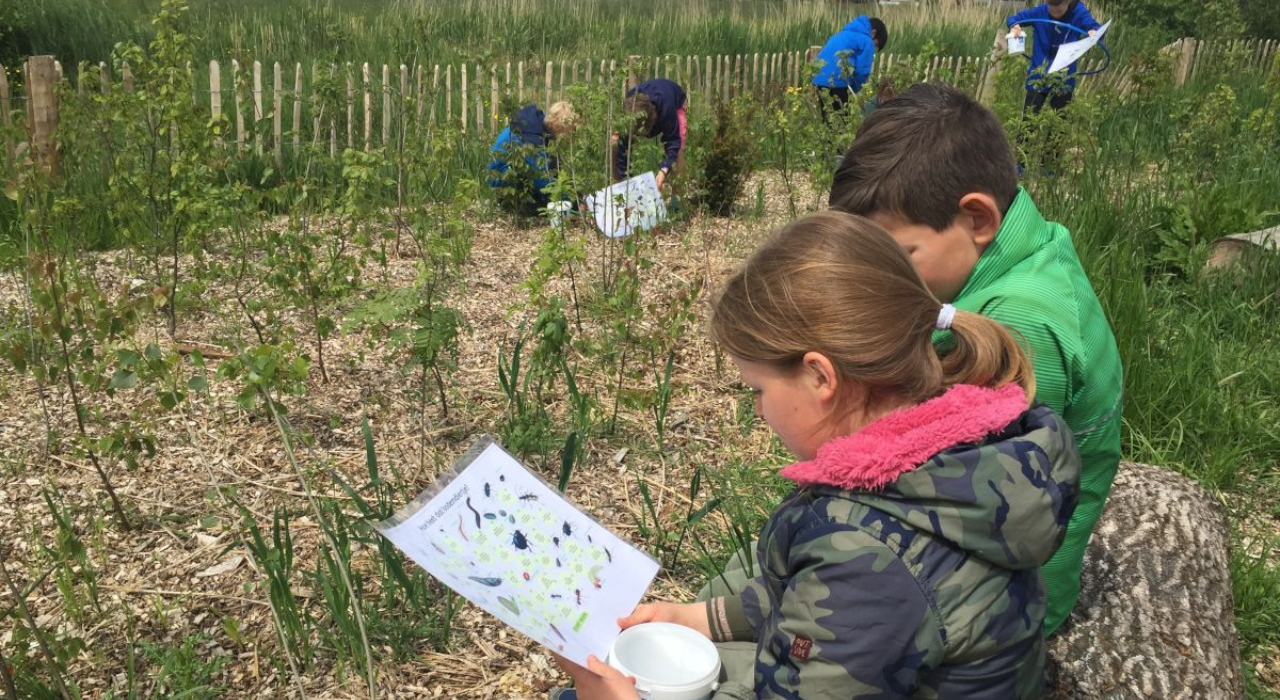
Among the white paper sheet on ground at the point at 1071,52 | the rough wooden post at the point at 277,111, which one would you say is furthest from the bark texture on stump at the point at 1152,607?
the rough wooden post at the point at 277,111

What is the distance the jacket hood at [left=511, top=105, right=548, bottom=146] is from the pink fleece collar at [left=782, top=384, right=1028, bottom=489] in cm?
441

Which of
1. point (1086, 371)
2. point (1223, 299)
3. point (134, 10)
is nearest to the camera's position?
point (1086, 371)

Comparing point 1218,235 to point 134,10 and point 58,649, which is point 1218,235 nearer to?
point 58,649

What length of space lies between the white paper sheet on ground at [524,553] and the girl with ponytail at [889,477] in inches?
14.1

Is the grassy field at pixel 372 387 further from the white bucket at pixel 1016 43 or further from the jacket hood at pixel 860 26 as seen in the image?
the jacket hood at pixel 860 26

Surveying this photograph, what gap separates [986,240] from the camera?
1892mm

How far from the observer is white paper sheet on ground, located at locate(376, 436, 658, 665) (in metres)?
1.51

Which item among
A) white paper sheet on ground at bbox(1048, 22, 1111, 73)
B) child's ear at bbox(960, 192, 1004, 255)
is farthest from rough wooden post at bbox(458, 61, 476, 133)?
child's ear at bbox(960, 192, 1004, 255)

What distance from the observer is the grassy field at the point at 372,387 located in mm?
2152

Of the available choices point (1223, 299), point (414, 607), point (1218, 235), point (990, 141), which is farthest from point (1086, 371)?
point (1218, 235)

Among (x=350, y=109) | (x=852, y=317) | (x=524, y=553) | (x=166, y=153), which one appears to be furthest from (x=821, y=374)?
(x=350, y=109)

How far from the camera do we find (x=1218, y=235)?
15.4 ft

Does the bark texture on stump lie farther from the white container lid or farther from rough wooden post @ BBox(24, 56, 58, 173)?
rough wooden post @ BBox(24, 56, 58, 173)

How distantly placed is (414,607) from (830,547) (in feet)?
4.11
